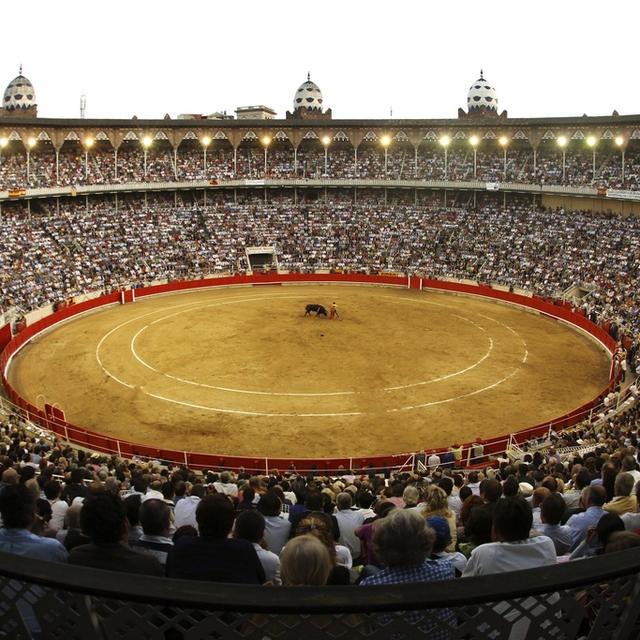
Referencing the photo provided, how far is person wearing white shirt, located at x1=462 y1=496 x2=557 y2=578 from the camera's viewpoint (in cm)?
578

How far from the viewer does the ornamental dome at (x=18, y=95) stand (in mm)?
100250

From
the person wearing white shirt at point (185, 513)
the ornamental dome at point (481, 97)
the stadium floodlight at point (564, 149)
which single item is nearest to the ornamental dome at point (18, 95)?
the ornamental dome at point (481, 97)

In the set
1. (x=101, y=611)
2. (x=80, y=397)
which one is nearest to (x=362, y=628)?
(x=101, y=611)

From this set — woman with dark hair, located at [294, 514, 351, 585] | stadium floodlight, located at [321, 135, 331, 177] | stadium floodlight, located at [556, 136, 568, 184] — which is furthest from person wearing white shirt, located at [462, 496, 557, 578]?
stadium floodlight, located at [321, 135, 331, 177]

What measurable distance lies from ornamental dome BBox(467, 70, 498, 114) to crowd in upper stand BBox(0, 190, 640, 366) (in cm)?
3316

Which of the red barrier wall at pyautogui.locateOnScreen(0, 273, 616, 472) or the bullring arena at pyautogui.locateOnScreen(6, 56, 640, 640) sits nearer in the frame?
the bullring arena at pyautogui.locateOnScreen(6, 56, 640, 640)

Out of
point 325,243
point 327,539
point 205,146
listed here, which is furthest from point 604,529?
point 205,146

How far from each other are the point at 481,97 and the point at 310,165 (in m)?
37.5

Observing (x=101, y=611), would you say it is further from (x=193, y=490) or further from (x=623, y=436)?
(x=623, y=436)

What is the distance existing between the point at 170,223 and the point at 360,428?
5054 centimetres

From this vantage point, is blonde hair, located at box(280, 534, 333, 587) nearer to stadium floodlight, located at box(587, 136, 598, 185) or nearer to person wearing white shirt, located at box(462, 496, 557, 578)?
person wearing white shirt, located at box(462, 496, 557, 578)

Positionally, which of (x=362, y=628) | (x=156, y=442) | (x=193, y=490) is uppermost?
(x=362, y=628)

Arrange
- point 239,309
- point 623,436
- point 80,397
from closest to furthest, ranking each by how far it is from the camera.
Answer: point 623,436 < point 80,397 < point 239,309

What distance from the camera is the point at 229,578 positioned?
18.0ft
